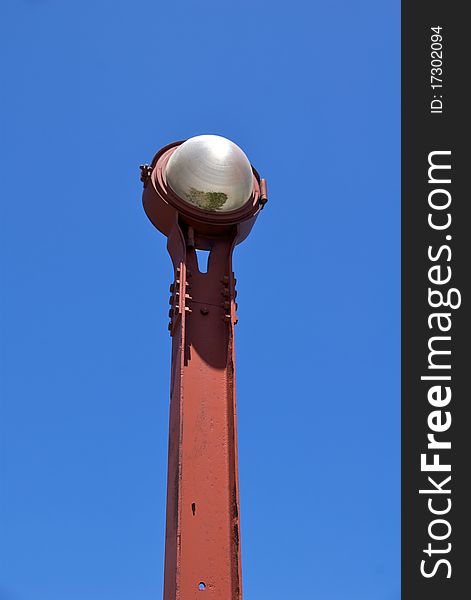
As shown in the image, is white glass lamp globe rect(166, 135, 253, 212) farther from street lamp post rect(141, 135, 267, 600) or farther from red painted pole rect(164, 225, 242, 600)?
red painted pole rect(164, 225, 242, 600)

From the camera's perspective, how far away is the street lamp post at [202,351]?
1291 centimetres

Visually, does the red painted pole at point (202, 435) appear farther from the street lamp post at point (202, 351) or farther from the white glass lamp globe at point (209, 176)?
the white glass lamp globe at point (209, 176)

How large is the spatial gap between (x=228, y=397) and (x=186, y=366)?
0.80 metres

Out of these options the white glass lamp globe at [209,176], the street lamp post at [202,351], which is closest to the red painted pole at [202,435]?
the street lamp post at [202,351]

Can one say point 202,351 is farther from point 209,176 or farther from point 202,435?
point 209,176

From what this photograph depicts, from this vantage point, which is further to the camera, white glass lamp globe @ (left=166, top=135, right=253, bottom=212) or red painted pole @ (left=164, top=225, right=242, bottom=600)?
white glass lamp globe @ (left=166, top=135, right=253, bottom=212)

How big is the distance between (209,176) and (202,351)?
302 centimetres

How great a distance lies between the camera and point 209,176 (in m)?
15.6

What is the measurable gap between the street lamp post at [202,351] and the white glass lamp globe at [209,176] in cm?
2

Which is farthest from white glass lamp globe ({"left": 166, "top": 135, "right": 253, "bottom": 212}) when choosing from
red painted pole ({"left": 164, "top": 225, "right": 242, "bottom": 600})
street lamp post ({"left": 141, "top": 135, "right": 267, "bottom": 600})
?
red painted pole ({"left": 164, "top": 225, "right": 242, "bottom": 600})

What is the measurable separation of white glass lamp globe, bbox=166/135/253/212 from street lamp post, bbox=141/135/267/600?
0.05 ft

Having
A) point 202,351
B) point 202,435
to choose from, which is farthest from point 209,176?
point 202,435

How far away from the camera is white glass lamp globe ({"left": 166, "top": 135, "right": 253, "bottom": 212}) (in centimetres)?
1555

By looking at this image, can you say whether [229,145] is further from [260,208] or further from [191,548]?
[191,548]
